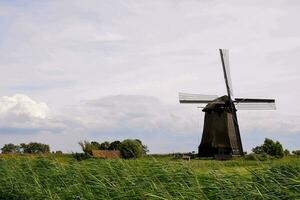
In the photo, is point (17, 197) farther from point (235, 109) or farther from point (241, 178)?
point (235, 109)

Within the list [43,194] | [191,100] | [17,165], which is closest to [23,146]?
[191,100]

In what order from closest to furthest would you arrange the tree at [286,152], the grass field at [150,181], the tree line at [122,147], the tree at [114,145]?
the grass field at [150,181], the tree line at [122,147], the tree at [286,152], the tree at [114,145]

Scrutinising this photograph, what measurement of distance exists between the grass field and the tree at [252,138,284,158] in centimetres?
2559

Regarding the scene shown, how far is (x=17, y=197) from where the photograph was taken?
10.7 metres

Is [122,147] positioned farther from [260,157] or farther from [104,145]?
[260,157]

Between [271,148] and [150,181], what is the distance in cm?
2950

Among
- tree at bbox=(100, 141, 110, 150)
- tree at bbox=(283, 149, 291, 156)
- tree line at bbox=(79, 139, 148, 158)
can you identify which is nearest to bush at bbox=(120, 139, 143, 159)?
tree line at bbox=(79, 139, 148, 158)

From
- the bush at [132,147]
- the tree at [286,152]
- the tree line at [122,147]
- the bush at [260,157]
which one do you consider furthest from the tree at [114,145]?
the tree at [286,152]

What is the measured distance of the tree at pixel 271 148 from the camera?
36.1 meters

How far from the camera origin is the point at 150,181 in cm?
806

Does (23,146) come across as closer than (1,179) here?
No

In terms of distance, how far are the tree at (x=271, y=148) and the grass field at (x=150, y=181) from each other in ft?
84.0

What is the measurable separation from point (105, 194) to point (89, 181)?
3.78 feet

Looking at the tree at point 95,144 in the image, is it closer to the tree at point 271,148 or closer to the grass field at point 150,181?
the tree at point 271,148
